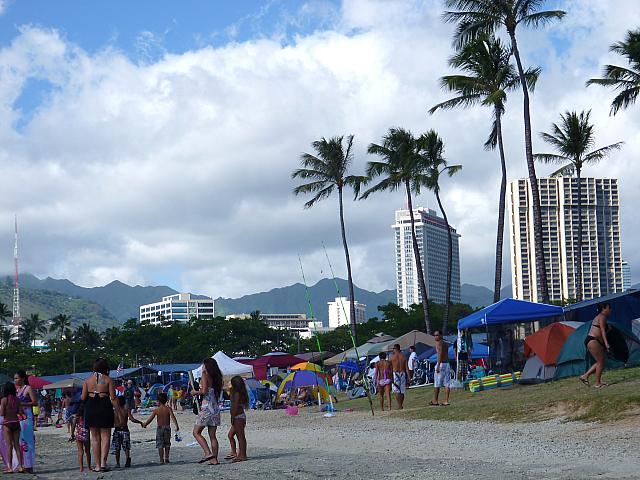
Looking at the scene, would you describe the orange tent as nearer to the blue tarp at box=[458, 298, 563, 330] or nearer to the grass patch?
the grass patch

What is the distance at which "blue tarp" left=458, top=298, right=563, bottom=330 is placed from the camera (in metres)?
22.9

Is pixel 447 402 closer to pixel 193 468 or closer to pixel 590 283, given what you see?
pixel 193 468

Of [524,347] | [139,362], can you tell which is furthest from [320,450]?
[139,362]

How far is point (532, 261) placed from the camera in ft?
566

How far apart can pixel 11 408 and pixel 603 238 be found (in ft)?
544

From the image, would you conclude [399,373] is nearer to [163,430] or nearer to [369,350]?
[163,430]

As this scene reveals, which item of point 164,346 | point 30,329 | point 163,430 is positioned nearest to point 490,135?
point 163,430

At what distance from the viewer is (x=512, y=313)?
23.1 m

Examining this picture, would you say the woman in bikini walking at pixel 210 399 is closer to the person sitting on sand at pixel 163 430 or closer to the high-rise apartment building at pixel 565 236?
the person sitting on sand at pixel 163 430

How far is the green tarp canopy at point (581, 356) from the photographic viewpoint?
20.0 metres

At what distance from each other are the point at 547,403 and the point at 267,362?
1159 inches

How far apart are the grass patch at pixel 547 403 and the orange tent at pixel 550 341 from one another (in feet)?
2.73

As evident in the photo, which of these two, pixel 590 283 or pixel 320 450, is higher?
pixel 590 283

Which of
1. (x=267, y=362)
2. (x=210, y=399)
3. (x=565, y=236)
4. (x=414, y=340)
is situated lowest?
(x=210, y=399)
